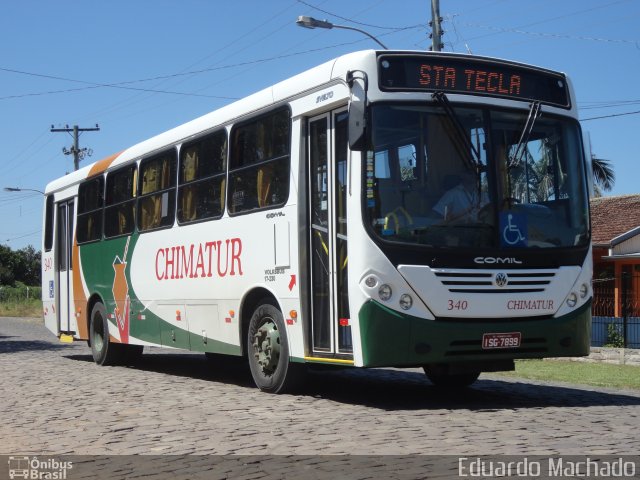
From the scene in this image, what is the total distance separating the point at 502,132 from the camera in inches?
395

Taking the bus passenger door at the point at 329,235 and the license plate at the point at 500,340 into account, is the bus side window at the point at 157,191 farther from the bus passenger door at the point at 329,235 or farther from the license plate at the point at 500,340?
the license plate at the point at 500,340

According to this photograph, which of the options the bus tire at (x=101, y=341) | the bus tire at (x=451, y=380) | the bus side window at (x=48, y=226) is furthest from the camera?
the bus side window at (x=48, y=226)

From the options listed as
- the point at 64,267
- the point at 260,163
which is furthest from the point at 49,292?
the point at 260,163

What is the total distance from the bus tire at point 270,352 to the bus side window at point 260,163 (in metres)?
1.28

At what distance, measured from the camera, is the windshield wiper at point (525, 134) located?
9945 mm

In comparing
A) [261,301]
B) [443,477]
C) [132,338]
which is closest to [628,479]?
[443,477]

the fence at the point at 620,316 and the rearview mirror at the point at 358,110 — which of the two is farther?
the fence at the point at 620,316

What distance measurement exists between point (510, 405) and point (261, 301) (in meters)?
3.27

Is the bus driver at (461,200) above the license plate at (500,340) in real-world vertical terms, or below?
above

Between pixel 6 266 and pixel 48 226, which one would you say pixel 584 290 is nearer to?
pixel 48 226

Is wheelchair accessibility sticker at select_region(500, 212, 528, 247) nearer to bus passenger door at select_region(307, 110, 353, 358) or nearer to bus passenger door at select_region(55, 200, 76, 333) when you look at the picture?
bus passenger door at select_region(307, 110, 353, 358)

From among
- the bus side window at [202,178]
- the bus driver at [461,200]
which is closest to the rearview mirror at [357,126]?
the bus driver at [461,200]

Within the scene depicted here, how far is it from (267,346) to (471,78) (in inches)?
152

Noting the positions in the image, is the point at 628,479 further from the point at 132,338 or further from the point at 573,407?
the point at 132,338
